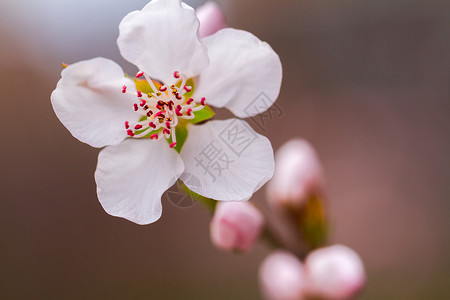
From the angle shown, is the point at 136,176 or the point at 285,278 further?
the point at 285,278

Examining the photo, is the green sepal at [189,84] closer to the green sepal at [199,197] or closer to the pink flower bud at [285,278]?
the green sepal at [199,197]

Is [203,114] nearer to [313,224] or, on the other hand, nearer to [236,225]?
[236,225]

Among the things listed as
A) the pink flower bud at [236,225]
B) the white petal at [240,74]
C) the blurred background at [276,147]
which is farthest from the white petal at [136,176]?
the blurred background at [276,147]

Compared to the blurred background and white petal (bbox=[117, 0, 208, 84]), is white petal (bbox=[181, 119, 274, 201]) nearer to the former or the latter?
white petal (bbox=[117, 0, 208, 84])

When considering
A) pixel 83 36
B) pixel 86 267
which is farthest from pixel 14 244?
pixel 83 36

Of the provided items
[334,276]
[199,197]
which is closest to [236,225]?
[199,197]

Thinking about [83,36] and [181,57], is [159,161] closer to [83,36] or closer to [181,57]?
[181,57]

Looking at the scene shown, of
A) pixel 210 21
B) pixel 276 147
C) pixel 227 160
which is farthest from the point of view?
pixel 276 147

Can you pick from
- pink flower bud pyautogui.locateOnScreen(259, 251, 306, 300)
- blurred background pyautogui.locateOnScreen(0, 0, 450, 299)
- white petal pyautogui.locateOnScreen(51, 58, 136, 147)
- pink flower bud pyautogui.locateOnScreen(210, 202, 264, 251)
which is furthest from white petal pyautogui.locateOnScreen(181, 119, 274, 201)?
blurred background pyautogui.locateOnScreen(0, 0, 450, 299)
